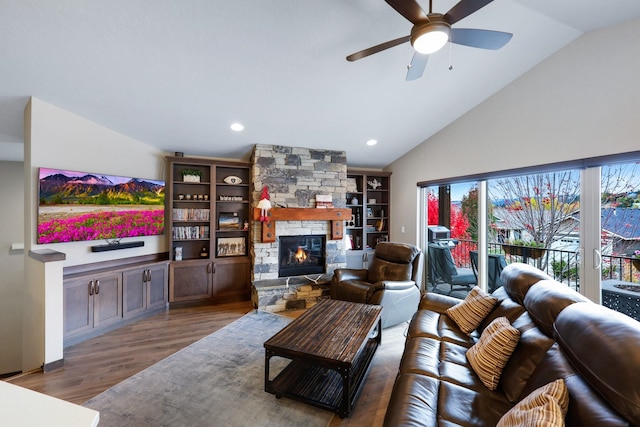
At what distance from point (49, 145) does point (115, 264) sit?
1.61m

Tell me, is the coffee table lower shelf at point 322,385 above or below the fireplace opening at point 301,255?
below

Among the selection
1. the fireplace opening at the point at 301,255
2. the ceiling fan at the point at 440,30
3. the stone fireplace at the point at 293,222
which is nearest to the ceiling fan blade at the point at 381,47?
the ceiling fan at the point at 440,30

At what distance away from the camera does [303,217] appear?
4.42 m

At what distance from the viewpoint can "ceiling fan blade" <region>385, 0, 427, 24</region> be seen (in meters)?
1.55

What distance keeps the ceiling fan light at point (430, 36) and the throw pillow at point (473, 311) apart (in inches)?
82.4

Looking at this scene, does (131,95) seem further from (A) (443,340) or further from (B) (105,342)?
(A) (443,340)

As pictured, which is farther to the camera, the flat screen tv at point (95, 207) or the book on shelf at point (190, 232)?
the book on shelf at point (190, 232)

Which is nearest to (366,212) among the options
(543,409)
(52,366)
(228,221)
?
(228,221)

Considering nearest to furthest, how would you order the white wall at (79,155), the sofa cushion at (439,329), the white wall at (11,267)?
the sofa cushion at (439,329) < the white wall at (79,155) < the white wall at (11,267)

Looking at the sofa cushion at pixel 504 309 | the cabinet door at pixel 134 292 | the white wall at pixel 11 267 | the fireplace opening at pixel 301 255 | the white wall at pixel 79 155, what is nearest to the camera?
the sofa cushion at pixel 504 309

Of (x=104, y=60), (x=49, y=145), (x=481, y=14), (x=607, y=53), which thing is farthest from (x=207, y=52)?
(x=607, y=53)

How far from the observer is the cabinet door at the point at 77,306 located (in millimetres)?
2958

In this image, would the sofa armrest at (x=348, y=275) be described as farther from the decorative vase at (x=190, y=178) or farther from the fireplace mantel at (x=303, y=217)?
the decorative vase at (x=190, y=178)

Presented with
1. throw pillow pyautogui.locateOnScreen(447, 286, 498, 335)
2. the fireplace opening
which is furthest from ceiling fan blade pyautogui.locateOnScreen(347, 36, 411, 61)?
the fireplace opening
